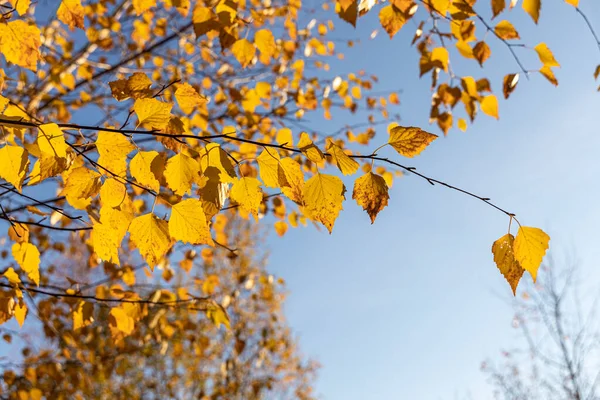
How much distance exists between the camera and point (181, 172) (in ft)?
3.22

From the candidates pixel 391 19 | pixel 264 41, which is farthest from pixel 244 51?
pixel 391 19

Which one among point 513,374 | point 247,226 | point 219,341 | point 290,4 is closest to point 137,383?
point 219,341

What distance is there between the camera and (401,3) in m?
1.70

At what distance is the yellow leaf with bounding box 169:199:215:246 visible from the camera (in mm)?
973

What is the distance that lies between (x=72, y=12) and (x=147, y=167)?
86 centimetres

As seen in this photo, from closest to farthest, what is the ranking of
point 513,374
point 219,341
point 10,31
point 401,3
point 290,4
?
point 10,31
point 401,3
point 290,4
point 219,341
point 513,374

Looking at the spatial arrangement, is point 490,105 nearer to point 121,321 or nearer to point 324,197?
point 324,197

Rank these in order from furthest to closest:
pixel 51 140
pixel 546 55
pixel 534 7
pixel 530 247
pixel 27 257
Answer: pixel 546 55 → pixel 534 7 → pixel 27 257 → pixel 530 247 → pixel 51 140

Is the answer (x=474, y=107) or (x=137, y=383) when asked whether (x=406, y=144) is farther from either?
(x=137, y=383)

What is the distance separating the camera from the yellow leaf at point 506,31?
70.9 inches

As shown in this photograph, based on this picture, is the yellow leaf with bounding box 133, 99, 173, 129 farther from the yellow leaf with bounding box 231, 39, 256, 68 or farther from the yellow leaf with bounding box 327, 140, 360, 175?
the yellow leaf with bounding box 231, 39, 256, 68

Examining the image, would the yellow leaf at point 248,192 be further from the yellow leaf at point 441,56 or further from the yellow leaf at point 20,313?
the yellow leaf at point 441,56

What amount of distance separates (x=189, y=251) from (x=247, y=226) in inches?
386

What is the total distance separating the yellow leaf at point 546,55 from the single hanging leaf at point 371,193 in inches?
48.3
